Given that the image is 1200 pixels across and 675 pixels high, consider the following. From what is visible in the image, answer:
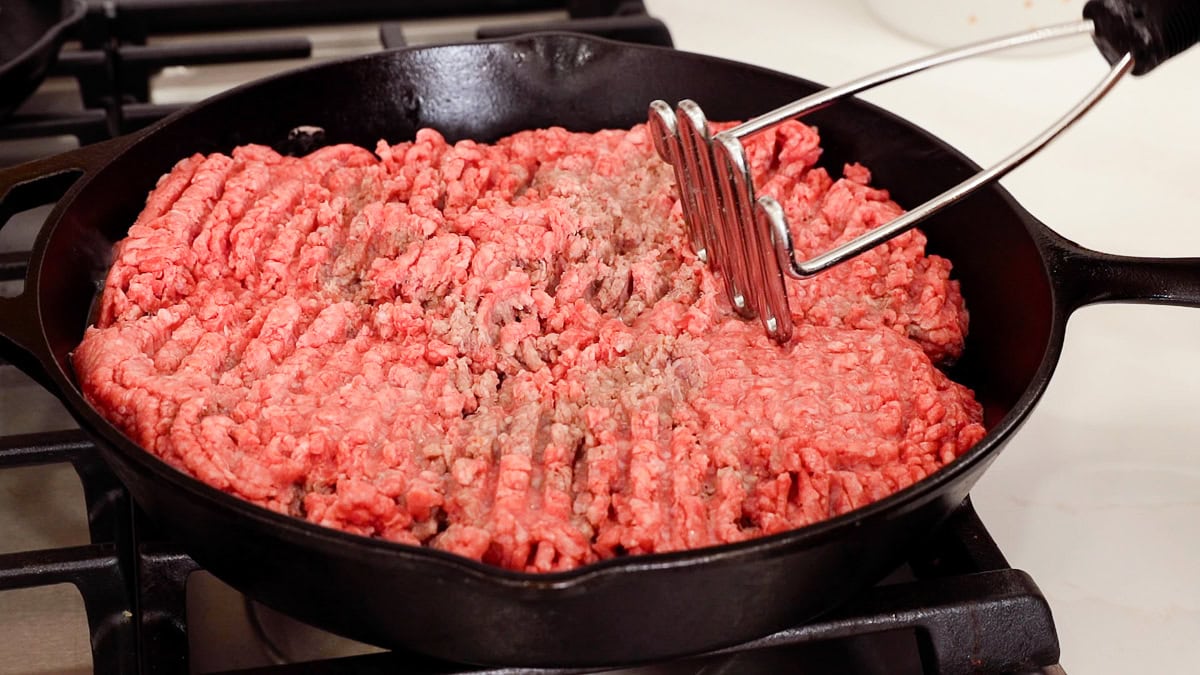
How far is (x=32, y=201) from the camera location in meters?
1.19

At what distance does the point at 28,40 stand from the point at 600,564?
1365mm

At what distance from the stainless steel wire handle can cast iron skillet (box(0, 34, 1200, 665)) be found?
0.16 metres

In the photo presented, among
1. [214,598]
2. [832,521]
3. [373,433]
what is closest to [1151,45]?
[832,521]

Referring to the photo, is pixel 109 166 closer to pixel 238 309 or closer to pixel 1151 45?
pixel 238 309

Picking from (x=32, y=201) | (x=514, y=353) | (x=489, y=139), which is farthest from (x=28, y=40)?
(x=514, y=353)

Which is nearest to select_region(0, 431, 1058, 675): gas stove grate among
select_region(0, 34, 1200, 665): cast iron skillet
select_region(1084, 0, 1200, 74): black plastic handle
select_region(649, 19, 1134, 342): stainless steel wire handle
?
select_region(0, 34, 1200, 665): cast iron skillet

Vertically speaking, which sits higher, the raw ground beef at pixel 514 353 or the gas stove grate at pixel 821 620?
the raw ground beef at pixel 514 353

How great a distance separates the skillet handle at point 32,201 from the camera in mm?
943

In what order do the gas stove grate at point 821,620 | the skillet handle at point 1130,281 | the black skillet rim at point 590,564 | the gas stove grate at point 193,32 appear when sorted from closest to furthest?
the black skillet rim at point 590,564 → the gas stove grate at point 821,620 → the skillet handle at point 1130,281 → the gas stove grate at point 193,32

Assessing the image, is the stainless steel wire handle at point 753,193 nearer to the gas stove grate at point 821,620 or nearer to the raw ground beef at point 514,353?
the raw ground beef at point 514,353

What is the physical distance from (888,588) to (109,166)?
0.89 metres

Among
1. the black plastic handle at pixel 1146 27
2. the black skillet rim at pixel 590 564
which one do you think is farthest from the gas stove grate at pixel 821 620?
the black plastic handle at pixel 1146 27

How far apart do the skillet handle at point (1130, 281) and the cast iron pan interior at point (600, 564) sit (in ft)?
0.09

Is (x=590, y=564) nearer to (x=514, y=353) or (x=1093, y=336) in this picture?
(x=514, y=353)
